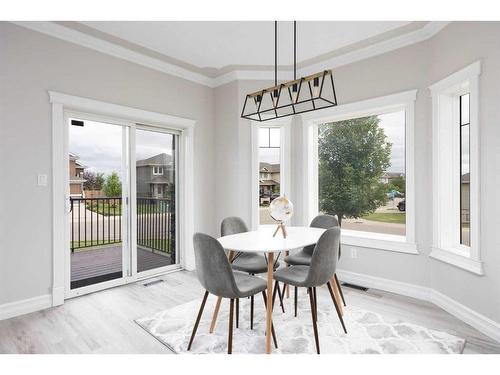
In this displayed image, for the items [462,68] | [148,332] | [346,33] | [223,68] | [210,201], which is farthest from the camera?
[210,201]

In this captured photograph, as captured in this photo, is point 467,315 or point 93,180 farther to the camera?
point 93,180

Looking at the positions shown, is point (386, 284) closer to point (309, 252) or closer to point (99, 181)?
point (309, 252)

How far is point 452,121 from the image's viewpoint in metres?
2.92

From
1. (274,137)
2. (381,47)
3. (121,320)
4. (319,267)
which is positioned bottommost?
(121,320)

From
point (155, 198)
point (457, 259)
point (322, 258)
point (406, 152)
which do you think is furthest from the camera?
point (155, 198)

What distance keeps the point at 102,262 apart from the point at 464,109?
13.8ft

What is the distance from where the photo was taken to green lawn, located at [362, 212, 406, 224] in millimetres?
3394

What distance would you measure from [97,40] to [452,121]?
12.1 feet

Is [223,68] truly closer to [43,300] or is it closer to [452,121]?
[452,121]

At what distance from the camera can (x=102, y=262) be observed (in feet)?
11.6

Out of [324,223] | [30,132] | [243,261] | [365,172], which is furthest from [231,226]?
[30,132]

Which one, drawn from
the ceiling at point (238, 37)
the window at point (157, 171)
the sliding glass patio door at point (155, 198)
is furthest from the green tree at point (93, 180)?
the ceiling at point (238, 37)
